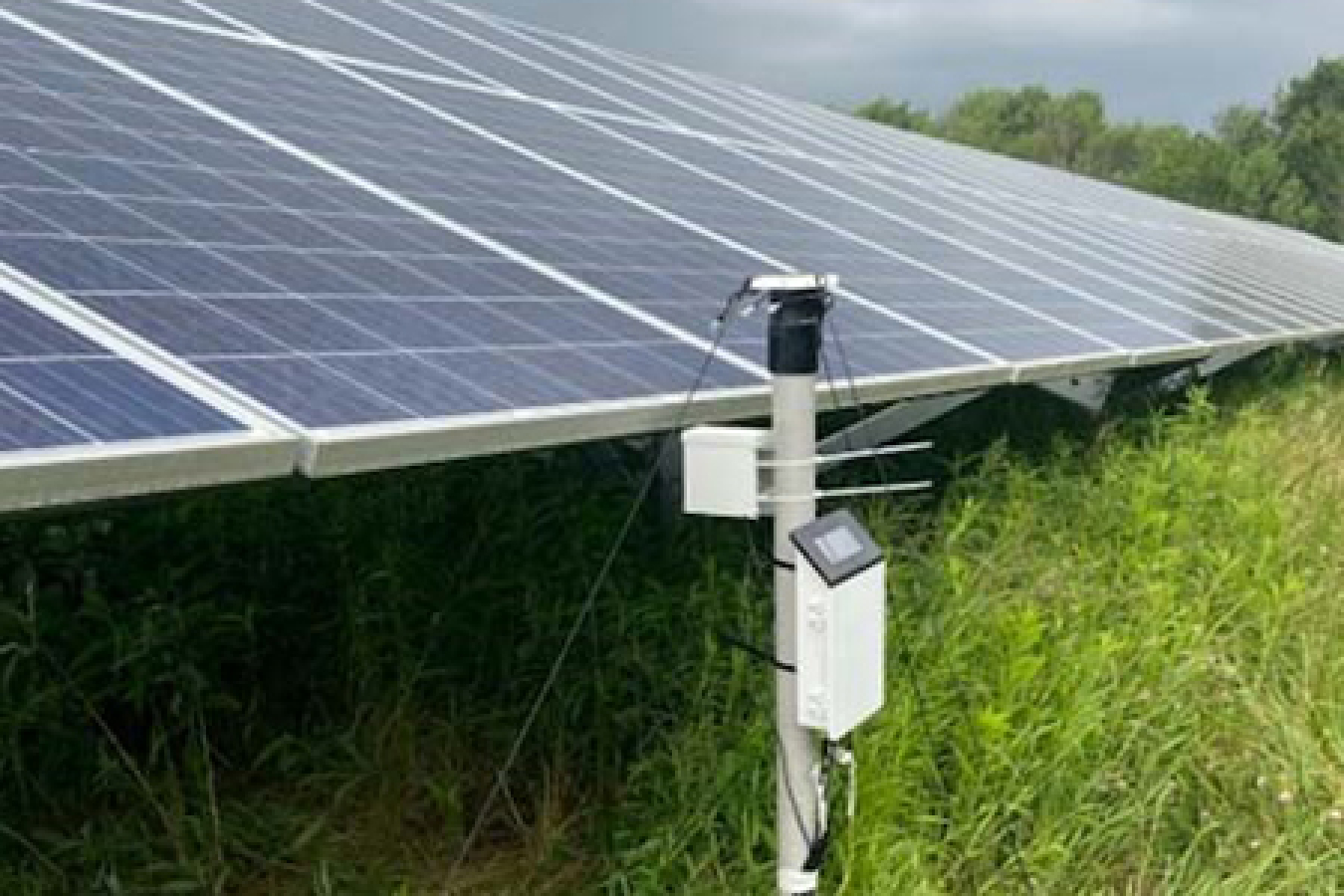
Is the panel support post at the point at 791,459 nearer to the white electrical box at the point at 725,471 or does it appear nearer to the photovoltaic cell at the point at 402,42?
the white electrical box at the point at 725,471

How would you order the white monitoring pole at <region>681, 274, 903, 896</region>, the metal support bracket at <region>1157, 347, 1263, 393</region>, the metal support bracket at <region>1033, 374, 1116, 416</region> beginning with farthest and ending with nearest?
the metal support bracket at <region>1157, 347, 1263, 393</region> < the metal support bracket at <region>1033, 374, 1116, 416</region> < the white monitoring pole at <region>681, 274, 903, 896</region>

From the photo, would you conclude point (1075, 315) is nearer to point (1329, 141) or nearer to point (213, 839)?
point (213, 839)

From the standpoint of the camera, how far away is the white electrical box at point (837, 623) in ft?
9.10

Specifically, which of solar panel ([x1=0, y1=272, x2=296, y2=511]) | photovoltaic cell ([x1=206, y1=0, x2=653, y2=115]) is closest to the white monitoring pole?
solar panel ([x1=0, y1=272, x2=296, y2=511])

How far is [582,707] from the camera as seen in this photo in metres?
4.69

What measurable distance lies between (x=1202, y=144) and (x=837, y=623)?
8397 cm

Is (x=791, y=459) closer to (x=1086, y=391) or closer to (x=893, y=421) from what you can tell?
(x=893, y=421)

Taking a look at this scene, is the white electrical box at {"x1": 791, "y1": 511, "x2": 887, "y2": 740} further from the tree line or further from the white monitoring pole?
the tree line

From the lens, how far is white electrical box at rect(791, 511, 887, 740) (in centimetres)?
277

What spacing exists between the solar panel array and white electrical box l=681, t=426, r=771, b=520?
1.16 feet

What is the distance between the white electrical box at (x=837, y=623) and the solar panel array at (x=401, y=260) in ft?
2.11

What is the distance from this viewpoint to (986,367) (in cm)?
513

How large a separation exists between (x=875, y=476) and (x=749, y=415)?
3.09m

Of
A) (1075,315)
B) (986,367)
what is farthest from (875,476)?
(986,367)
